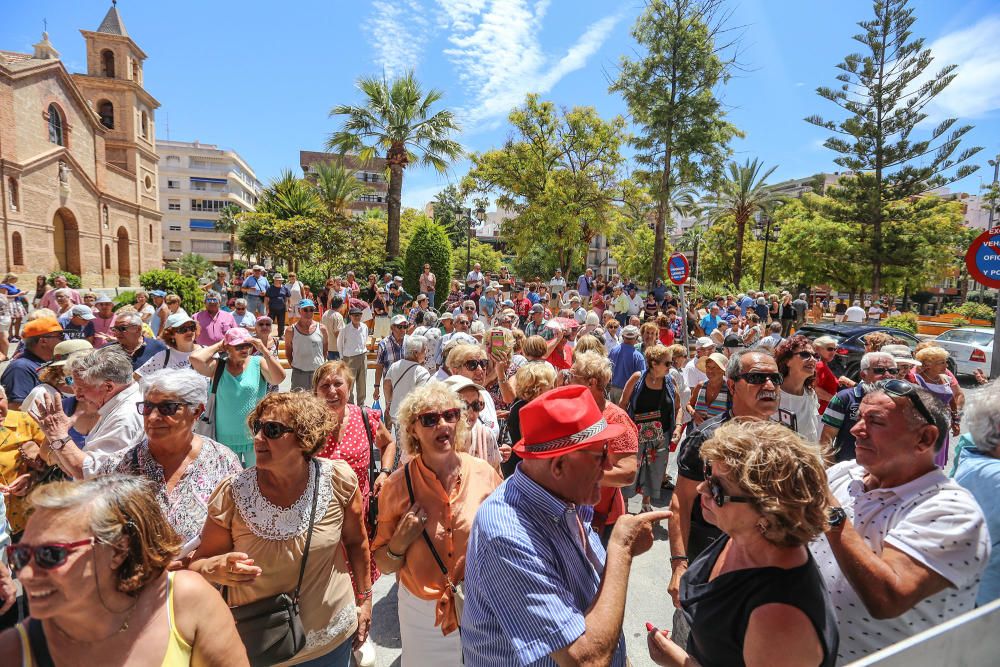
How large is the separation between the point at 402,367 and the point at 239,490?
9.27 ft

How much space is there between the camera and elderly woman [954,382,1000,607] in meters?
2.04

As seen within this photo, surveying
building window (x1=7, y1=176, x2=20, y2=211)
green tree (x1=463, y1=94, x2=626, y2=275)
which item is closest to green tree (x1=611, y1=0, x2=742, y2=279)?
green tree (x1=463, y1=94, x2=626, y2=275)

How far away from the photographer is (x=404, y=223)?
47188 millimetres

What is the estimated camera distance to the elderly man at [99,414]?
2.47 meters

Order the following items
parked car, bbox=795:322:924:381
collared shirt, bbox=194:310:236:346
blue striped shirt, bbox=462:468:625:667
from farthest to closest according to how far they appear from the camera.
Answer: parked car, bbox=795:322:924:381, collared shirt, bbox=194:310:236:346, blue striped shirt, bbox=462:468:625:667

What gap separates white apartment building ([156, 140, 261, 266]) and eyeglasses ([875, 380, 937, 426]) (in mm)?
77040

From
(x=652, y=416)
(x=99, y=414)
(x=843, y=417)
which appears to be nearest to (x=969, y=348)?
(x=843, y=417)

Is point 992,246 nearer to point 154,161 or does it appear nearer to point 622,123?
point 622,123

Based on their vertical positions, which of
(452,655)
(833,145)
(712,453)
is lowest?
(452,655)

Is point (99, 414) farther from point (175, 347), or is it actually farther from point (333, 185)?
point (333, 185)

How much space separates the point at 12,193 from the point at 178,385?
3442 cm

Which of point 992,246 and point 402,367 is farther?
point 992,246

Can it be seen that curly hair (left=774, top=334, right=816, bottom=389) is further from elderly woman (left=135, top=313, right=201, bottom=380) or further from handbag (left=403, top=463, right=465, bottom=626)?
elderly woman (left=135, top=313, right=201, bottom=380)

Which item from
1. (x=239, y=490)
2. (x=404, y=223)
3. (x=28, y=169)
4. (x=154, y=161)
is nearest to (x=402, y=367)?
(x=239, y=490)
